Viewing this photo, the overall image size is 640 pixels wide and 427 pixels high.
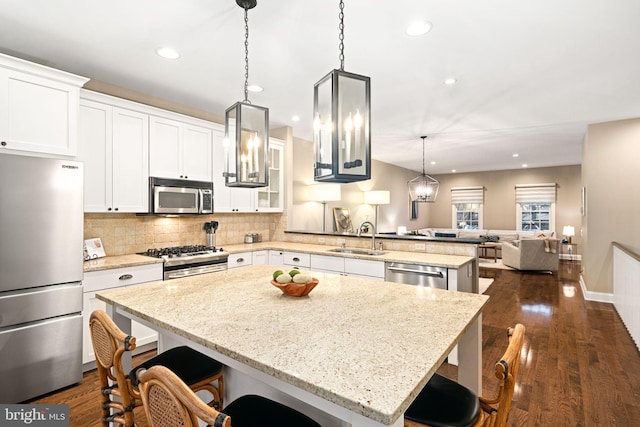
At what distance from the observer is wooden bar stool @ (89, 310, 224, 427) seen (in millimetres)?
1248

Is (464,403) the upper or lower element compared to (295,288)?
lower

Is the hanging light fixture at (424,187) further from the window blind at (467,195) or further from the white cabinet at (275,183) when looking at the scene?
the window blind at (467,195)

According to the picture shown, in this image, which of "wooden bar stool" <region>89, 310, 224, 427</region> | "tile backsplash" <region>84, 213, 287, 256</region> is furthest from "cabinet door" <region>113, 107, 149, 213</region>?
"wooden bar stool" <region>89, 310, 224, 427</region>

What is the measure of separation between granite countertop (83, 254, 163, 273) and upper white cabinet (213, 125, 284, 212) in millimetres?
1077

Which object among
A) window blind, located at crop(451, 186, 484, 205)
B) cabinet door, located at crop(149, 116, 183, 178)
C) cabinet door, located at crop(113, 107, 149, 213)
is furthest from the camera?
window blind, located at crop(451, 186, 484, 205)

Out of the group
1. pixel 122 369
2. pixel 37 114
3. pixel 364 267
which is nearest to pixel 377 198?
pixel 364 267

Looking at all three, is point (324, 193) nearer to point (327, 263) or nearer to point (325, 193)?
point (325, 193)

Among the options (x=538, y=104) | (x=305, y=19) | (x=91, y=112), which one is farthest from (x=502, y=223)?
(x=91, y=112)

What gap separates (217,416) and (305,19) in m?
2.30

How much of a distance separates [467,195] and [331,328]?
10247 millimetres

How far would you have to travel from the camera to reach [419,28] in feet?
7.62

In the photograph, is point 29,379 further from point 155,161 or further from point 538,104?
point 538,104

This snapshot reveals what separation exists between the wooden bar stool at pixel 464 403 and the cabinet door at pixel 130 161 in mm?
3086

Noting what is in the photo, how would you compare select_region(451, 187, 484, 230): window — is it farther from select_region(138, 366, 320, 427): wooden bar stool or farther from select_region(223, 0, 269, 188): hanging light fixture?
select_region(138, 366, 320, 427): wooden bar stool
